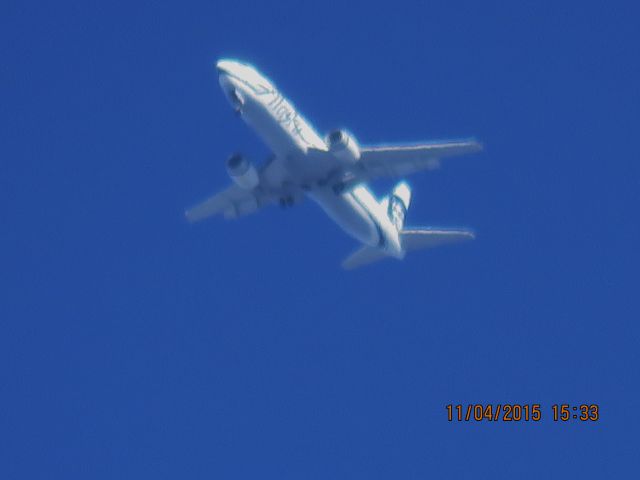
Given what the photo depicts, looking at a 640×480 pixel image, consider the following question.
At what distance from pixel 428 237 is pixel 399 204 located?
2.90 metres

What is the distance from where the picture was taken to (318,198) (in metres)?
45.0

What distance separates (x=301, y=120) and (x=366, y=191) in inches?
227

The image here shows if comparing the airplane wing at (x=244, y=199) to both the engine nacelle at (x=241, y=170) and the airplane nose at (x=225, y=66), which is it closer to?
the engine nacelle at (x=241, y=170)

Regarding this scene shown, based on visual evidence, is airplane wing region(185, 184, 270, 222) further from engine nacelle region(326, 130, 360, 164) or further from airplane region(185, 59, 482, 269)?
engine nacelle region(326, 130, 360, 164)

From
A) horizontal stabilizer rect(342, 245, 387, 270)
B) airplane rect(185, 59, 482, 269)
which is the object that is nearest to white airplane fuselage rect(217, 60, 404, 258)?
airplane rect(185, 59, 482, 269)

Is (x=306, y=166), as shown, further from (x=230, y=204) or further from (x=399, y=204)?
(x=399, y=204)

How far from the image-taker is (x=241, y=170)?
140 feet

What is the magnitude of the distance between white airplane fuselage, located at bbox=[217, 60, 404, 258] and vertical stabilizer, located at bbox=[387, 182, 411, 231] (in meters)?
1.84

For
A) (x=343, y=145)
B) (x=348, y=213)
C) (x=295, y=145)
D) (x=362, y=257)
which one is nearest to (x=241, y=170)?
(x=295, y=145)

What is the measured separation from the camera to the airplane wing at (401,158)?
140 feet

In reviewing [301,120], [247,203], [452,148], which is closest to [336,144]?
[301,120]

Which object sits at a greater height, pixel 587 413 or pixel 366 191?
pixel 366 191

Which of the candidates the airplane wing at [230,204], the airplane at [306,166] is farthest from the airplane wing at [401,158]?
the airplane wing at [230,204]

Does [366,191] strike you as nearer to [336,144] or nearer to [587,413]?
[336,144]
